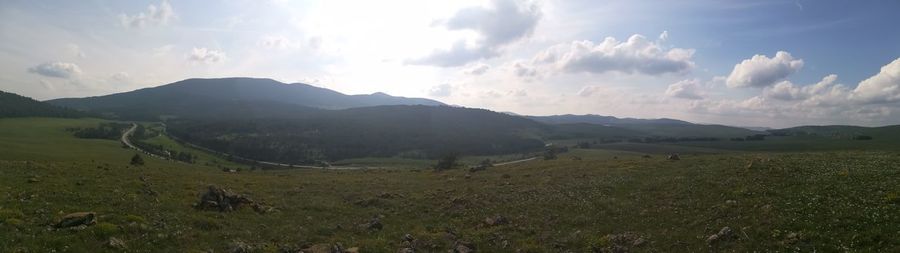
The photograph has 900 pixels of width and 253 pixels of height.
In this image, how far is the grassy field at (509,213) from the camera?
61.2ft

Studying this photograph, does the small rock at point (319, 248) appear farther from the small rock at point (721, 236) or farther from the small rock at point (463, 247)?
the small rock at point (721, 236)

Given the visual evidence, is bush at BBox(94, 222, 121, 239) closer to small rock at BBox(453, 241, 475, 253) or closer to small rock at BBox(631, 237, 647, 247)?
small rock at BBox(453, 241, 475, 253)

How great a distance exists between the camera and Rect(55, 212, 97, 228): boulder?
1920cm

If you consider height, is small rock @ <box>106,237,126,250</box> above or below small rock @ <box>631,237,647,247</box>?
above

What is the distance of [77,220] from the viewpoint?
64.1 ft

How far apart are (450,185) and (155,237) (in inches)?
1190

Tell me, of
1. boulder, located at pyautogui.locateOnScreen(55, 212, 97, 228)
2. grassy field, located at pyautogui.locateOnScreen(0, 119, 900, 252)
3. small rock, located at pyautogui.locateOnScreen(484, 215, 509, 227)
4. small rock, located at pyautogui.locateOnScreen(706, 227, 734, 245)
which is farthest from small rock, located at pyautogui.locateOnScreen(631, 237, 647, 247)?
boulder, located at pyautogui.locateOnScreen(55, 212, 97, 228)

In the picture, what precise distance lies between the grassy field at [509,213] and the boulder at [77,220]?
607 millimetres

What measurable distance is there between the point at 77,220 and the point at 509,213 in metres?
22.6

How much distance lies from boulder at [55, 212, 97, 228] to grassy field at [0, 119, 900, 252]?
0.61 meters

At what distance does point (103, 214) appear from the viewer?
72.5 feet

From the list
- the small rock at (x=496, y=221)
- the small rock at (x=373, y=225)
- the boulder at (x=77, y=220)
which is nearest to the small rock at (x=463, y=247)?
the small rock at (x=496, y=221)

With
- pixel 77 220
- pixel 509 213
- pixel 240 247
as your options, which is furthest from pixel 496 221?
pixel 77 220

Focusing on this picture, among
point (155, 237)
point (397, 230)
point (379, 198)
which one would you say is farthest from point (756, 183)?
point (155, 237)
